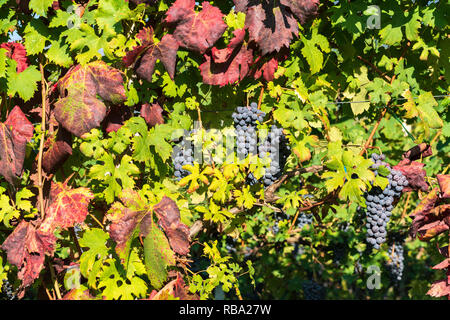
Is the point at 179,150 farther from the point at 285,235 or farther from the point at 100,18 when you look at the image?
the point at 285,235

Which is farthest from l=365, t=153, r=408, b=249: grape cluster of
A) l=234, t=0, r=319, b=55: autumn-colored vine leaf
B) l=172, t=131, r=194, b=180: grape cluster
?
l=172, t=131, r=194, b=180: grape cluster

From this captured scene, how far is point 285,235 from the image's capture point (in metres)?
4.23

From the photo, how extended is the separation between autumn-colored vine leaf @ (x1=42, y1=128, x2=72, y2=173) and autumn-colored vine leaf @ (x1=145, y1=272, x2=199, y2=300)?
782 mm

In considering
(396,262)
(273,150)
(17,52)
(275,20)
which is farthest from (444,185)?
(396,262)

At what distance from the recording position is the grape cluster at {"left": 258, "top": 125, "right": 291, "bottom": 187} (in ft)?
8.46

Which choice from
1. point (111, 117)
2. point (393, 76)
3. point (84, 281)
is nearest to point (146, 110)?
point (111, 117)

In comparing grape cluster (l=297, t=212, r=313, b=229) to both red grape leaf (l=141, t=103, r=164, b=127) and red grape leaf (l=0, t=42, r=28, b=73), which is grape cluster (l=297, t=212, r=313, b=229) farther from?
red grape leaf (l=0, t=42, r=28, b=73)

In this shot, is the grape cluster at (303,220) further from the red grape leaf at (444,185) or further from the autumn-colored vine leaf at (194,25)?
the autumn-colored vine leaf at (194,25)

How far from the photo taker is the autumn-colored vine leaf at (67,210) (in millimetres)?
2426

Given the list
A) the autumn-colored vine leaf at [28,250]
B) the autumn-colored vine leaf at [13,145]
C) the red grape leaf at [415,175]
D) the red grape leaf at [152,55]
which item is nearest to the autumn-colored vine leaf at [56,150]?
the autumn-colored vine leaf at [13,145]

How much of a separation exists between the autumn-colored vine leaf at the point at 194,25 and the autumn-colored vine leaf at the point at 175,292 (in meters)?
1.12

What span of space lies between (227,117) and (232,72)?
0.32 meters

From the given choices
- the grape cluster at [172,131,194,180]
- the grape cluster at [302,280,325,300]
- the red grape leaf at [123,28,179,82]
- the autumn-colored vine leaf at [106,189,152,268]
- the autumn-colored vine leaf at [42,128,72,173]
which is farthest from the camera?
the grape cluster at [302,280,325,300]
